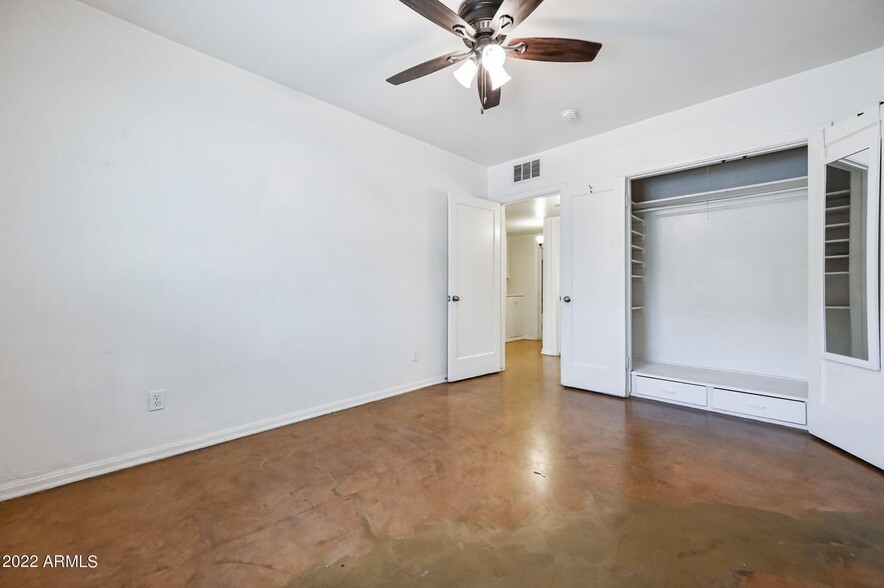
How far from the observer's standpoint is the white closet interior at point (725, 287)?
3.14 m

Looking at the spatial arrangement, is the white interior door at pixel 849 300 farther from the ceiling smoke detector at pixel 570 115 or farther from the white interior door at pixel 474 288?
the white interior door at pixel 474 288

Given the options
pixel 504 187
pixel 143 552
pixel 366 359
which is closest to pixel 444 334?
pixel 366 359

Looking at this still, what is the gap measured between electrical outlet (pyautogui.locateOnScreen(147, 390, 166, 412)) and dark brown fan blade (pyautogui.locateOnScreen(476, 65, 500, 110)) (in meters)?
2.86

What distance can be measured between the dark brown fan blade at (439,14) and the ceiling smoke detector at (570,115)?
1610 mm

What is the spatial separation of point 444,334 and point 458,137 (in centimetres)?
218

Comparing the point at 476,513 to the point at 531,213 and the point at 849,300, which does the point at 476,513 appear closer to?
the point at 849,300

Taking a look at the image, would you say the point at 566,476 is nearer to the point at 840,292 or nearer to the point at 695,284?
the point at 840,292

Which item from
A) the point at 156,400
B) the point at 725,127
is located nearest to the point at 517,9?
the point at 725,127

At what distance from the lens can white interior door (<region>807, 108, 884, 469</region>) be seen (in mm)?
2189

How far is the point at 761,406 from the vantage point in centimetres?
287

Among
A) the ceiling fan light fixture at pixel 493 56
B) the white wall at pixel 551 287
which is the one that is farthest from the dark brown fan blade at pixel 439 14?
the white wall at pixel 551 287

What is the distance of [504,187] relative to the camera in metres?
4.61

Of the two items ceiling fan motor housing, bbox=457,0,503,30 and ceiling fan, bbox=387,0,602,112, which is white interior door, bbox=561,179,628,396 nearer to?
ceiling fan, bbox=387,0,602,112

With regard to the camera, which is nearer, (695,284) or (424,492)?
(424,492)
